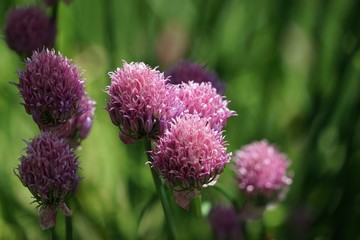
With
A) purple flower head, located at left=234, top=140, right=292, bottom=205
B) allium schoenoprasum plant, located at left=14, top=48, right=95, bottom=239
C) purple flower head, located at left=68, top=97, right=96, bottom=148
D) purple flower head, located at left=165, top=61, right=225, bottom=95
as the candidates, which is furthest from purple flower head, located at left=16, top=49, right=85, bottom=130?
purple flower head, located at left=234, top=140, right=292, bottom=205

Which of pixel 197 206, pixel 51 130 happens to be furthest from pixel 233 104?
pixel 51 130

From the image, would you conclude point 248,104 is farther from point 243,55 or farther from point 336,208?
point 336,208

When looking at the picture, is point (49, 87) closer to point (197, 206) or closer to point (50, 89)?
point (50, 89)

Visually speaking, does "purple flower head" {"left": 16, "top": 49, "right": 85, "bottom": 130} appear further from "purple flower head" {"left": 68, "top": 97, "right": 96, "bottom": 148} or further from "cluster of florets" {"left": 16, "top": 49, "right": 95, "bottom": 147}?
"purple flower head" {"left": 68, "top": 97, "right": 96, "bottom": 148}

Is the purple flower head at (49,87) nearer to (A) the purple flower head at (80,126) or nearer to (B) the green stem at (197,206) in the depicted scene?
(A) the purple flower head at (80,126)

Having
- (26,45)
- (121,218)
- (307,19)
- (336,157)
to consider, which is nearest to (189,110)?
(26,45)

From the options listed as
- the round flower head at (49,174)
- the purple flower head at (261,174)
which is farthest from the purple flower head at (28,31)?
the purple flower head at (261,174)
